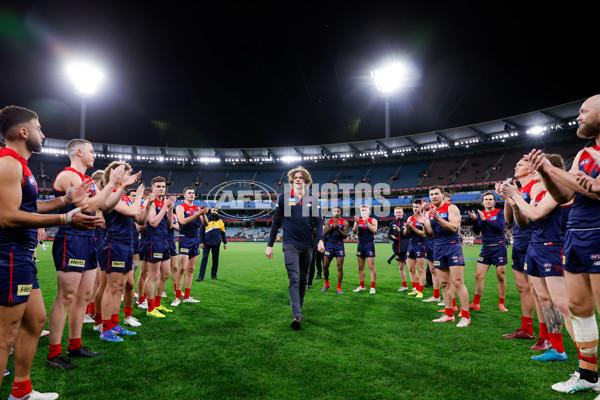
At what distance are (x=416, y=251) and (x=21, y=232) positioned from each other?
9056mm

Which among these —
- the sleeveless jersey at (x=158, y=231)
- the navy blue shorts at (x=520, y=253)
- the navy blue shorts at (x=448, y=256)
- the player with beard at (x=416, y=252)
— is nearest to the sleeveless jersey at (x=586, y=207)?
the navy blue shorts at (x=520, y=253)

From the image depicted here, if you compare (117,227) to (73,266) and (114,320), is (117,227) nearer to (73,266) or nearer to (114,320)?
(73,266)

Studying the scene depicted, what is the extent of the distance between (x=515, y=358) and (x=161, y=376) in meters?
4.66

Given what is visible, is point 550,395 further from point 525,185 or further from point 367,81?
point 367,81

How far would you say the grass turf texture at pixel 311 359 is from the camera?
314 centimetres

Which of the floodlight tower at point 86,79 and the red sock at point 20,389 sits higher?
the floodlight tower at point 86,79

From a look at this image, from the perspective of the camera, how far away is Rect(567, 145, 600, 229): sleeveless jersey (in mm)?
3016

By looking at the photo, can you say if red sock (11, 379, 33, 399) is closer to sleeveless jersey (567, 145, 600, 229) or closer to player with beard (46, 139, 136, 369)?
player with beard (46, 139, 136, 369)

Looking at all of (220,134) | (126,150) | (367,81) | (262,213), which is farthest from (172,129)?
(367,81)

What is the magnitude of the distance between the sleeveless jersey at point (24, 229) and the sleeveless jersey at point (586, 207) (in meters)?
5.23

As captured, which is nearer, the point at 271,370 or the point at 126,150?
the point at 271,370

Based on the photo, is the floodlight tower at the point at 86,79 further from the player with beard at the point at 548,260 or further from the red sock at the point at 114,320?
the player with beard at the point at 548,260

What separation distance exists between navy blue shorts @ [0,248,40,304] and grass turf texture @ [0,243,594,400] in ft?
4.08

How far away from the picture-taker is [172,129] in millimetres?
44250
